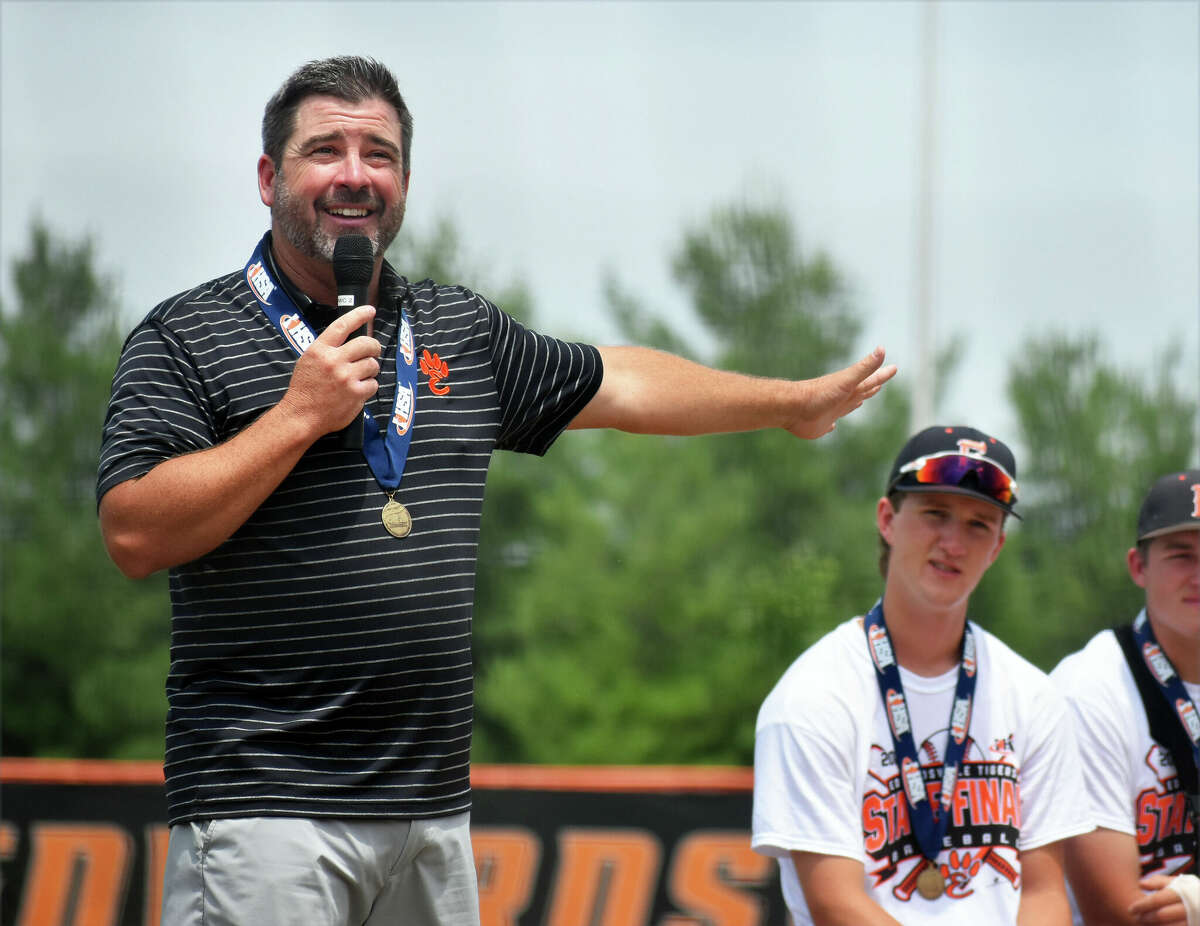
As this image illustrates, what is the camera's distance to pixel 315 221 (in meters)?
2.25

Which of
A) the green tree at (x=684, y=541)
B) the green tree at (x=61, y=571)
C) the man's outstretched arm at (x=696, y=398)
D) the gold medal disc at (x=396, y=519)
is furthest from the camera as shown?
the green tree at (x=684, y=541)

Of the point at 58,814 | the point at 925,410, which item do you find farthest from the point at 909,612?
the point at 925,410

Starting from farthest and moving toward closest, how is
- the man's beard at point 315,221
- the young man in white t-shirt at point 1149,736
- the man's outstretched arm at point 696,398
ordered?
1. the young man in white t-shirt at point 1149,736
2. the man's outstretched arm at point 696,398
3. the man's beard at point 315,221

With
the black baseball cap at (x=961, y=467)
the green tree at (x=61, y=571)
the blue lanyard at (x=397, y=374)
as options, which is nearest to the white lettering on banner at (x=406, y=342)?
the blue lanyard at (x=397, y=374)

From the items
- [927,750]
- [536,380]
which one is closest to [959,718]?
[927,750]

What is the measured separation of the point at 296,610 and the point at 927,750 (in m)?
1.40

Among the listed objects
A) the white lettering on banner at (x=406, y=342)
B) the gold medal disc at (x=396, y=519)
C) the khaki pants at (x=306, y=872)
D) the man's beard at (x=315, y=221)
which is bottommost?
the khaki pants at (x=306, y=872)

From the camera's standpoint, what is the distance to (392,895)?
2172 mm

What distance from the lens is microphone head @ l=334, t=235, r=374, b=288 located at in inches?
85.3

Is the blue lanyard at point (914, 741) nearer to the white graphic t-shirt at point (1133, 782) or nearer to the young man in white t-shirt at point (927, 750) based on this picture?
the young man in white t-shirt at point (927, 750)

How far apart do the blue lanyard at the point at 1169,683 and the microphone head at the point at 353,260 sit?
2187 mm

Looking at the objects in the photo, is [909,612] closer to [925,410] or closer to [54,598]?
[925,410]

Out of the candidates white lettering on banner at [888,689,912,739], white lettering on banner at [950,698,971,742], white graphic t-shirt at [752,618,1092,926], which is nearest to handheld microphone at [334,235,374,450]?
white graphic t-shirt at [752,618,1092,926]

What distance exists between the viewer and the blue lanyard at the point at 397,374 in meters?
2.13
